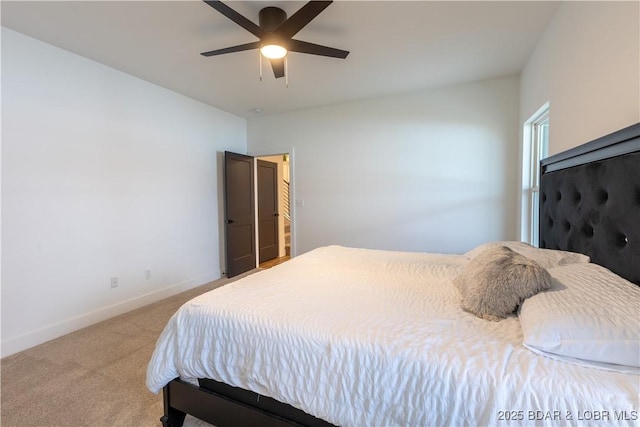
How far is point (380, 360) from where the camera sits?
3.27 ft

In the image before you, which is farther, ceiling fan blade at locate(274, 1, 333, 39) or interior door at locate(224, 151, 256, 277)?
interior door at locate(224, 151, 256, 277)

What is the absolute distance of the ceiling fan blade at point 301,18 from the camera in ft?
5.17

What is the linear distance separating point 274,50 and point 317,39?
54 cm

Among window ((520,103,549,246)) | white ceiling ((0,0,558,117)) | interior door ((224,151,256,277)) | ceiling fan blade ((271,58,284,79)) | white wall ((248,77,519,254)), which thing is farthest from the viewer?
interior door ((224,151,256,277))

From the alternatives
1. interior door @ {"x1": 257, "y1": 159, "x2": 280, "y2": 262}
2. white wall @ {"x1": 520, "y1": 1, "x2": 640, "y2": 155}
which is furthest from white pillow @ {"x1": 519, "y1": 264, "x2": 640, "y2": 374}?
interior door @ {"x1": 257, "y1": 159, "x2": 280, "y2": 262}

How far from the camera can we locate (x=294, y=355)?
3.70 feet

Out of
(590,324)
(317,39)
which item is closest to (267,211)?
(317,39)

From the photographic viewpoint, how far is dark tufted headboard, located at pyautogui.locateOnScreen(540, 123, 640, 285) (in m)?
1.08

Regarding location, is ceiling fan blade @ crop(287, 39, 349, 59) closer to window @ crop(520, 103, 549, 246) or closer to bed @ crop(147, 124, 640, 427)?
bed @ crop(147, 124, 640, 427)

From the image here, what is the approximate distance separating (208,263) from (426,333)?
372 centimetres

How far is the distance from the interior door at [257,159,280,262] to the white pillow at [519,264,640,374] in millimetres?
4687

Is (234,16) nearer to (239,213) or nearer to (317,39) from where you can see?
(317,39)

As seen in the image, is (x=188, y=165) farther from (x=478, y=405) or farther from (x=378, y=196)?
(x=478, y=405)

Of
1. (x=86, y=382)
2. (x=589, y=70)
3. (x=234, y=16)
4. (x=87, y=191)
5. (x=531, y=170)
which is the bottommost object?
(x=86, y=382)
